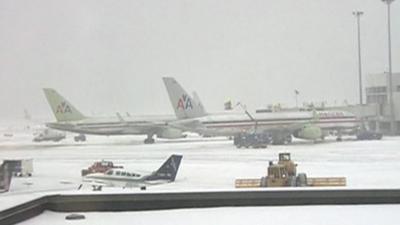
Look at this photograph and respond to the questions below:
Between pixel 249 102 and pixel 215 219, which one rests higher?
pixel 249 102

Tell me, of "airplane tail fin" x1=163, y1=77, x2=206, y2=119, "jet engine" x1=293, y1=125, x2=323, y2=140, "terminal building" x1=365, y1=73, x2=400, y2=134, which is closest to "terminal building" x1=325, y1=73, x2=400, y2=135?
"terminal building" x1=365, y1=73, x2=400, y2=134

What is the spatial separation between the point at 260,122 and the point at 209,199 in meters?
1.90

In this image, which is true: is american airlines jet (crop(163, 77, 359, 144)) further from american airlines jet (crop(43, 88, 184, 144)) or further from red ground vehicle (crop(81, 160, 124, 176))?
red ground vehicle (crop(81, 160, 124, 176))

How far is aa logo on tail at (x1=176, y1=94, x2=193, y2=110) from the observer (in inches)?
142

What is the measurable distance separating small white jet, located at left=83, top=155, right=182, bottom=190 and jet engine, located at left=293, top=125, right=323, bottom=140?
1.04 m

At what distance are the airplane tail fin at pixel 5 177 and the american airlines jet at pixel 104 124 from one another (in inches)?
17.3

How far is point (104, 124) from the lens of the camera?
3.59 metres

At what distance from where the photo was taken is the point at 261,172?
3.46 metres

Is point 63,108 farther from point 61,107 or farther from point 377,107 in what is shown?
point 377,107

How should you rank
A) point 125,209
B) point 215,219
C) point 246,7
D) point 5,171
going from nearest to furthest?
1. point 215,219
2. point 125,209
3. point 5,171
4. point 246,7

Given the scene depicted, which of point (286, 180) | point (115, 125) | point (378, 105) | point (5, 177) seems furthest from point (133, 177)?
point (378, 105)

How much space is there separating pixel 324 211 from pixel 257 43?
2.02 meters

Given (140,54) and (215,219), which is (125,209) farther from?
(140,54)

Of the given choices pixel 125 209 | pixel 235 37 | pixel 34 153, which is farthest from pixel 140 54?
pixel 125 209
